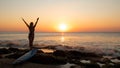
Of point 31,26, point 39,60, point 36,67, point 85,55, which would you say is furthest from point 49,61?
point 85,55

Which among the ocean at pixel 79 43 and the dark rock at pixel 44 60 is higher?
the dark rock at pixel 44 60

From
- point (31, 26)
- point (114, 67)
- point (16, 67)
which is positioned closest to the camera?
point (16, 67)

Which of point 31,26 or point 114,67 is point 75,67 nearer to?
point 114,67

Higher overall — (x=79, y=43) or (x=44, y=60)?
(x=44, y=60)

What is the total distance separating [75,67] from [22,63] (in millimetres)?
3474

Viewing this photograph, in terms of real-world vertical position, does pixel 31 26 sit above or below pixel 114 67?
above

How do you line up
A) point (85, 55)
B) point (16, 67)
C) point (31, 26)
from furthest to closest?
point (85, 55)
point (31, 26)
point (16, 67)

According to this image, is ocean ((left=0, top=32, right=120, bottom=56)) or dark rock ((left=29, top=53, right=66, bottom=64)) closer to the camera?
dark rock ((left=29, top=53, right=66, bottom=64))

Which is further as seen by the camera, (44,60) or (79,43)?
(79,43)

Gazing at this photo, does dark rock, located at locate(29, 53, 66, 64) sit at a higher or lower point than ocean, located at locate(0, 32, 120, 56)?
higher

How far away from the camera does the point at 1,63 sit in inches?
466

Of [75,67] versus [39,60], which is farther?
[39,60]

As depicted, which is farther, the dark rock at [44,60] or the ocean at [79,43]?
the ocean at [79,43]

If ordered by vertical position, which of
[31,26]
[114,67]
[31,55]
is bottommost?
[114,67]
